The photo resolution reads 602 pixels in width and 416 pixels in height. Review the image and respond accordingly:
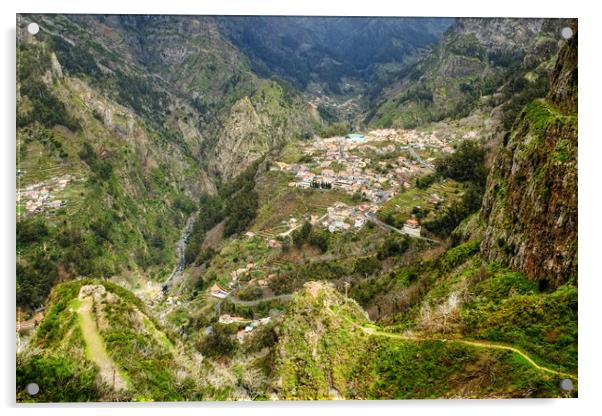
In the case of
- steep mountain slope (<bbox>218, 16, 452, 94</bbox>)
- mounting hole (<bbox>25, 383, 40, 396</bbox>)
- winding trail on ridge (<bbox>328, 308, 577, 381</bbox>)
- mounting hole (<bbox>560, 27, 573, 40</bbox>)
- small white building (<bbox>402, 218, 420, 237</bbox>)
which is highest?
steep mountain slope (<bbox>218, 16, 452, 94</bbox>)

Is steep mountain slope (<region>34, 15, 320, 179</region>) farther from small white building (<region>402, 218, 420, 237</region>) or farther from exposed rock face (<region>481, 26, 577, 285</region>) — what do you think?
exposed rock face (<region>481, 26, 577, 285</region>)

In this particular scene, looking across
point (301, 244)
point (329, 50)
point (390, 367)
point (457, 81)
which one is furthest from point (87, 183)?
point (329, 50)

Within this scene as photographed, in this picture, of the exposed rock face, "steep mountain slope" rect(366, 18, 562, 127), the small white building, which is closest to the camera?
the exposed rock face

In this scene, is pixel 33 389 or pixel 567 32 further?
pixel 567 32

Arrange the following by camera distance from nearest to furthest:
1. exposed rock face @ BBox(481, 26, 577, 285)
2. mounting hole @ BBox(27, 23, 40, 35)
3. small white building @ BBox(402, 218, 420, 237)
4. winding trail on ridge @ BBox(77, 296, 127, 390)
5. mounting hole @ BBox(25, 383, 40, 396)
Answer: winding trail on ridge @ BBox(77, 296, 127, 390), mounting hole @ BBox(25, 383, 40, 396), exposed rock face @ BBox(481, 26, 577, 285), mounting hole @ BBox(27, 23, 40, 35), small white building @ BBox(402, 218, 420, 237)

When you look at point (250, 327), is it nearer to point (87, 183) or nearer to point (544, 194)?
point (544, 194)

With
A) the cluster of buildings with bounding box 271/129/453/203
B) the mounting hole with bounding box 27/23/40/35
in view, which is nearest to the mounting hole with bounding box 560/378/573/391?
the mounting hole with bounding box 27/23/40/35
